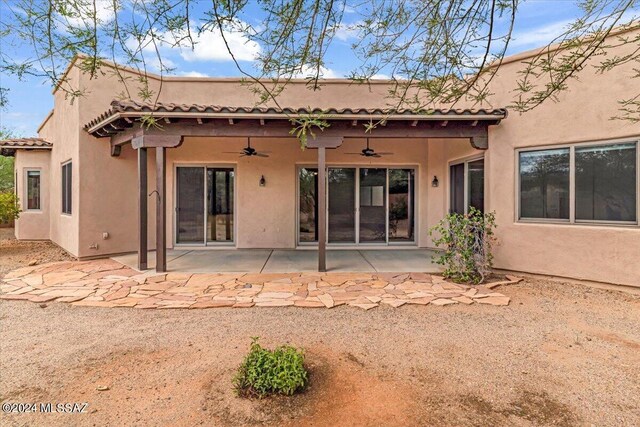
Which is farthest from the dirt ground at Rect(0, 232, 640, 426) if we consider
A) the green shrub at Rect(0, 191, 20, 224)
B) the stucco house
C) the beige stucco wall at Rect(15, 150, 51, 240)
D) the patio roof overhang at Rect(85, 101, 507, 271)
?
the beige stucco wall at Rect(15, 150, 51, 240)

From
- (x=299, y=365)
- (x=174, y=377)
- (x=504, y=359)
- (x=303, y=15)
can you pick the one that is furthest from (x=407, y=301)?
(x=303, y=15)

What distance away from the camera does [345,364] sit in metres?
3.49

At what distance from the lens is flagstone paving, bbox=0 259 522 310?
17.9 feet

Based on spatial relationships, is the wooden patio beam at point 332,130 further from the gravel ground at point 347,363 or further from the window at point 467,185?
the gravel ground at point 347,363

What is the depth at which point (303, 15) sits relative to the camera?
9.32 feet

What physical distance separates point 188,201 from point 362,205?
5.44 m

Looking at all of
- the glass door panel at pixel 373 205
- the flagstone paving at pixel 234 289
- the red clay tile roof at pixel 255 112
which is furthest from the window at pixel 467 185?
the flagstone paving at pixel 234 289

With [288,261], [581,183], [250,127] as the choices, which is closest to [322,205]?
[288,261]

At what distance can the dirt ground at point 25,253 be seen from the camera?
8.41 meters

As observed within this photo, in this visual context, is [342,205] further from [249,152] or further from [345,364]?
[345,364]

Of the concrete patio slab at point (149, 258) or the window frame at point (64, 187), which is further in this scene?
the window frame at point (64, 187)

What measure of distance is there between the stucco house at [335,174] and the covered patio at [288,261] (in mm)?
595

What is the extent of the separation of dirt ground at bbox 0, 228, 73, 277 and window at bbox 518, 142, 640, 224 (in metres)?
11.6

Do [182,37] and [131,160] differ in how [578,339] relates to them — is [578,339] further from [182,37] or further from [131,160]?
[131,160]
